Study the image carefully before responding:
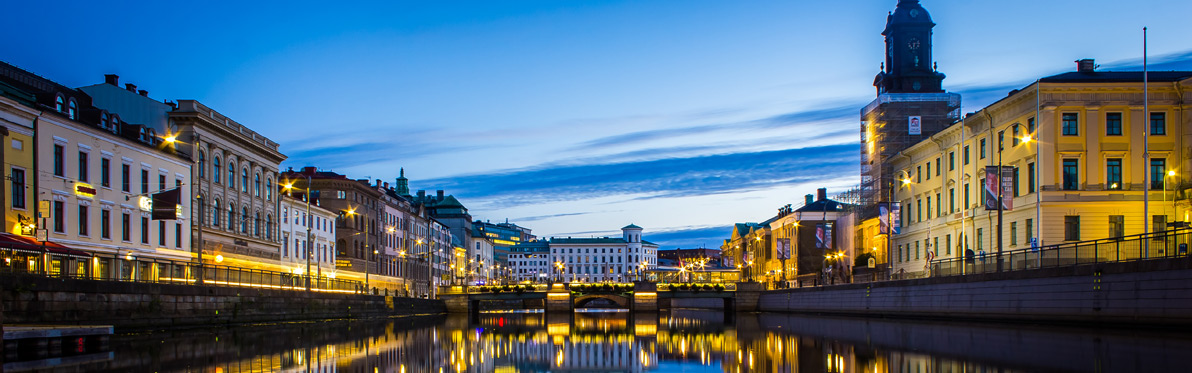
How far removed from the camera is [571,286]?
104750 millimetres

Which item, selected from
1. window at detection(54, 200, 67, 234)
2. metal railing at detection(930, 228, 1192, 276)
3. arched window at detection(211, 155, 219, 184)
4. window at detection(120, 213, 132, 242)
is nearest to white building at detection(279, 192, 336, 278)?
arched window at detection(211, 155, 219, 184)

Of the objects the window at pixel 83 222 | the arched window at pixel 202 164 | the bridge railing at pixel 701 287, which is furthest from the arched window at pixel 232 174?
the bridge railing at pixel 701 287

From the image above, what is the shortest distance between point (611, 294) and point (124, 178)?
54.7m

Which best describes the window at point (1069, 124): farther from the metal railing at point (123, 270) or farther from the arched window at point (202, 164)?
the arched window at point (202, 164)

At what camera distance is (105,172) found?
188 feet

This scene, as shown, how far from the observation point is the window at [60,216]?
171 ft

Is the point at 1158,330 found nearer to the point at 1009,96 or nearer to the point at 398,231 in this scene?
the point at 1009,96

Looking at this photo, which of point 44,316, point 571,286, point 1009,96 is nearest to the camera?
point 44,316

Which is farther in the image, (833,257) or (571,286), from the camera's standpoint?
(833,257)

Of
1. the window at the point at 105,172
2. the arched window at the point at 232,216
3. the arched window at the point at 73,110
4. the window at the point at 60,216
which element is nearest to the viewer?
the window at the point at 60,216

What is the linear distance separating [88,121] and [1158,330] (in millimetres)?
49141

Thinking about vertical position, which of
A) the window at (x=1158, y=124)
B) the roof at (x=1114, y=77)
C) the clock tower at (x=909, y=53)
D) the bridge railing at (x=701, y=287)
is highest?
the clock tower at (x=909, y=53)

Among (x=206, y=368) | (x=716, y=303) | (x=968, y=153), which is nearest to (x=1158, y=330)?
(x=206, y=368)

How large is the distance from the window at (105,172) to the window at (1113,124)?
52.2 meters
